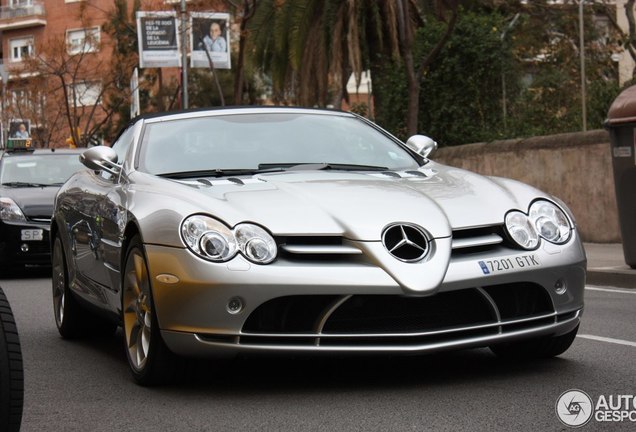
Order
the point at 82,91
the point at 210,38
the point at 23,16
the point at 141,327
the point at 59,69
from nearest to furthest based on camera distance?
the point at 141,327, the point at 210,38, the point at 59,69, the point at 82,91, the point at 23,16

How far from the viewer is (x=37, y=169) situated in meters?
15.6

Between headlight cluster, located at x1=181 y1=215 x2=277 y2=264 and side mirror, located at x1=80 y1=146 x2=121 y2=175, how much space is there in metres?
1.53

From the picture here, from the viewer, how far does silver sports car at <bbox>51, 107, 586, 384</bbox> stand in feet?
17.4

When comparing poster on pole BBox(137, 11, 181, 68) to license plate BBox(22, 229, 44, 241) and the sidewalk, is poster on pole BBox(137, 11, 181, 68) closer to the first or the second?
license plate BBox(22, 229, 44, 241)

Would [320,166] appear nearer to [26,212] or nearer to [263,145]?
[263,145]

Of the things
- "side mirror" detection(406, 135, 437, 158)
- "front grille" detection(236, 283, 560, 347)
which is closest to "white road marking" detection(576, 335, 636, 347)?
"side mirror" detection(406, 135, 437, 158)

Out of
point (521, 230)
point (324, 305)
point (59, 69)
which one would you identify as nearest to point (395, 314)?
point (324, 305)

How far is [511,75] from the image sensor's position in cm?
2238

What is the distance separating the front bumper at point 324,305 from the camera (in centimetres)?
524

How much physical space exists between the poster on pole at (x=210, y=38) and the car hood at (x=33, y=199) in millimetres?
17408

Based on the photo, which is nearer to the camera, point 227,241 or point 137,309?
point 227,241

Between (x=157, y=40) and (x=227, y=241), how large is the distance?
93.9ft

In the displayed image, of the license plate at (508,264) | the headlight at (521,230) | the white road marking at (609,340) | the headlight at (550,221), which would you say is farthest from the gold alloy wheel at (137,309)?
the white road marking at (609,340)

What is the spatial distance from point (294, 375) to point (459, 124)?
656 inches
